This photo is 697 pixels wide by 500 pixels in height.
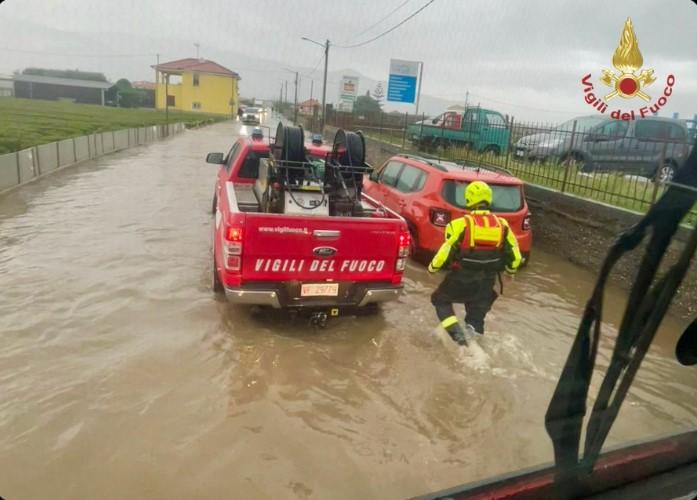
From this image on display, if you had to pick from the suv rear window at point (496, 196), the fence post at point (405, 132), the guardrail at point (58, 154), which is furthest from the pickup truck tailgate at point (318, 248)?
the fence post at point (405, 132)

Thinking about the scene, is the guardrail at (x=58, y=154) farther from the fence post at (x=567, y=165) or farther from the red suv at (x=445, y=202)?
the fence post at (x=567, y=165)

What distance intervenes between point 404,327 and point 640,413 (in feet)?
11.4

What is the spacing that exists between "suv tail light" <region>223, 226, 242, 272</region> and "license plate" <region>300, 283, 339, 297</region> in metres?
0.63

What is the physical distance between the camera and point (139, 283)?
6.29 m

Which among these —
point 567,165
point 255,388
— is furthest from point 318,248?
point 567,165

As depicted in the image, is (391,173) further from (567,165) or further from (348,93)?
(348,93)

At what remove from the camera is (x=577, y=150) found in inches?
349

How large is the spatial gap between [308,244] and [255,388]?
4.32 feet

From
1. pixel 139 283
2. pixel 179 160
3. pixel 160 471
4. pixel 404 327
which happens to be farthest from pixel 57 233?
pixel 179 160

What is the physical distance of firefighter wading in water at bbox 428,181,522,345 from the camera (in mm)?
4695

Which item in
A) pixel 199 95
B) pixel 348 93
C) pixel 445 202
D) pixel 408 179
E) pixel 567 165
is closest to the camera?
pixel 445 202

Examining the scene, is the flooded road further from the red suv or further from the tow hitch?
the red suv

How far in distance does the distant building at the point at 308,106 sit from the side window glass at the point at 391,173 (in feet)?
114

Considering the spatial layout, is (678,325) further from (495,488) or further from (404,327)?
(404,327)
